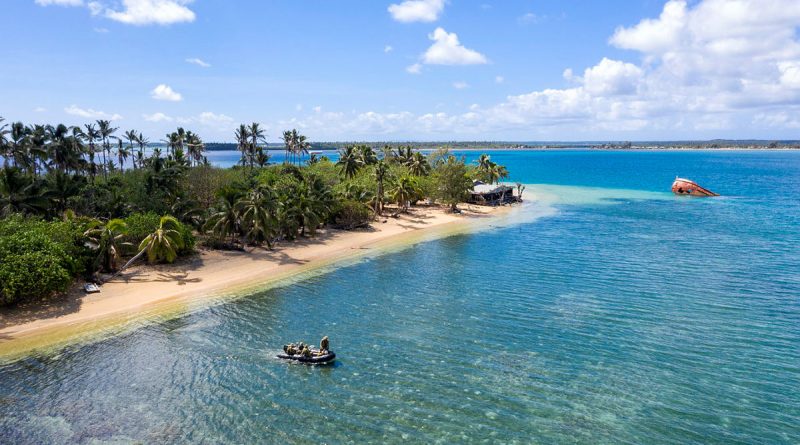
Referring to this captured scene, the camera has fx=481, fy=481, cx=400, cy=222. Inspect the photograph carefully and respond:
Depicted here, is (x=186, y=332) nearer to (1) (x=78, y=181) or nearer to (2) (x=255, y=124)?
(1) (x=78, y=181)

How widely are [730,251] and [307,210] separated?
50.2 m

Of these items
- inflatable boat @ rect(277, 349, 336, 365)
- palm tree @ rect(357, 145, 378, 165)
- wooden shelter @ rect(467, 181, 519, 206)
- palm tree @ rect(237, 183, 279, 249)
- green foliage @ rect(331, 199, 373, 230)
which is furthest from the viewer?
palm tree @ rect(357, 145, 378, 165)

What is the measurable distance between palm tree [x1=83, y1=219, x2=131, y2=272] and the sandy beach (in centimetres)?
189

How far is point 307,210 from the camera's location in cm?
6128

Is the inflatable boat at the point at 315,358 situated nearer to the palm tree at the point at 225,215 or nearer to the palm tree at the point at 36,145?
the palm tree at the point at 225,215

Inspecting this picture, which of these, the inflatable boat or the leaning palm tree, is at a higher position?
the leaning palm tree

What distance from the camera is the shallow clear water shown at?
71.9 ft

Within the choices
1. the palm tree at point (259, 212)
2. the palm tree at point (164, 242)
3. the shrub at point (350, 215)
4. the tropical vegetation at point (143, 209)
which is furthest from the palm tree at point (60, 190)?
the shrub at point (350, 215)

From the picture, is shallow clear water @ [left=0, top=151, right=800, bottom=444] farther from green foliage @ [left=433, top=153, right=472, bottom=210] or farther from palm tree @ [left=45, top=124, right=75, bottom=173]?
palm tree @ [left=45, top=124, right=75, bottom=173]

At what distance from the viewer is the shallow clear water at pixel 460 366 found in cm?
2192

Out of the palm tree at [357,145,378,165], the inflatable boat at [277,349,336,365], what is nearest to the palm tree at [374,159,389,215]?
the palm tree at [357,145,378,165]

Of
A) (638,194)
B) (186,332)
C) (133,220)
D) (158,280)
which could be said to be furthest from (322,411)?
(638,194)

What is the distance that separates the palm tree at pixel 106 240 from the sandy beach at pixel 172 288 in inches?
74.4

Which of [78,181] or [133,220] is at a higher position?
[78,181]
